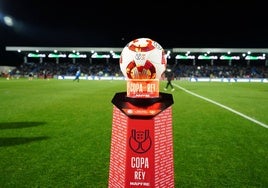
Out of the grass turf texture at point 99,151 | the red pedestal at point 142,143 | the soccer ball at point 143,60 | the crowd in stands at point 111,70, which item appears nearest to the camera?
the red pedestal at point 142,143

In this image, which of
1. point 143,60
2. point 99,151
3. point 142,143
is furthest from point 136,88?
point 99,151

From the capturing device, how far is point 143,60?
3131mm

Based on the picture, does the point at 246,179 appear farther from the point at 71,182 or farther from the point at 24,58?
the point at 24,58

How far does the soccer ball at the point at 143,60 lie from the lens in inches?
124

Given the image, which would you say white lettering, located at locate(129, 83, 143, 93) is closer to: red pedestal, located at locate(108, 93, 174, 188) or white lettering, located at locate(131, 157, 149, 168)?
red pedestal, located at locate(108, 93, 174, 188)

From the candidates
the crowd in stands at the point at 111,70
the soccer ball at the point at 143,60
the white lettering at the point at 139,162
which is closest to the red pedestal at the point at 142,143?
the white lettering at the point at 139,162

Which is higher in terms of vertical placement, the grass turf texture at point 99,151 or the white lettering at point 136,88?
the white lettering at point 136,88

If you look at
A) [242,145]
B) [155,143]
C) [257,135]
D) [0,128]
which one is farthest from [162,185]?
[0,128]

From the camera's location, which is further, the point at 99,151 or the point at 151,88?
the point at 99,151

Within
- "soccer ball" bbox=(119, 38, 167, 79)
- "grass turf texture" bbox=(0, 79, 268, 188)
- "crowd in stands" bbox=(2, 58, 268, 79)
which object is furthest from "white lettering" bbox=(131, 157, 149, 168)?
"crowd in stands" bbox=(2, 58, 268, 79)

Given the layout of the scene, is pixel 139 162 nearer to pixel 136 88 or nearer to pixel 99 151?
pixel 136 88

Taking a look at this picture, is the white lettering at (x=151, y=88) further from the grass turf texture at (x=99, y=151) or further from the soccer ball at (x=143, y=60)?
the grass turf texture at (x=99, y=151)

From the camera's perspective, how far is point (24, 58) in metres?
78.1

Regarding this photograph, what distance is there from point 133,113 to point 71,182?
1.96m
